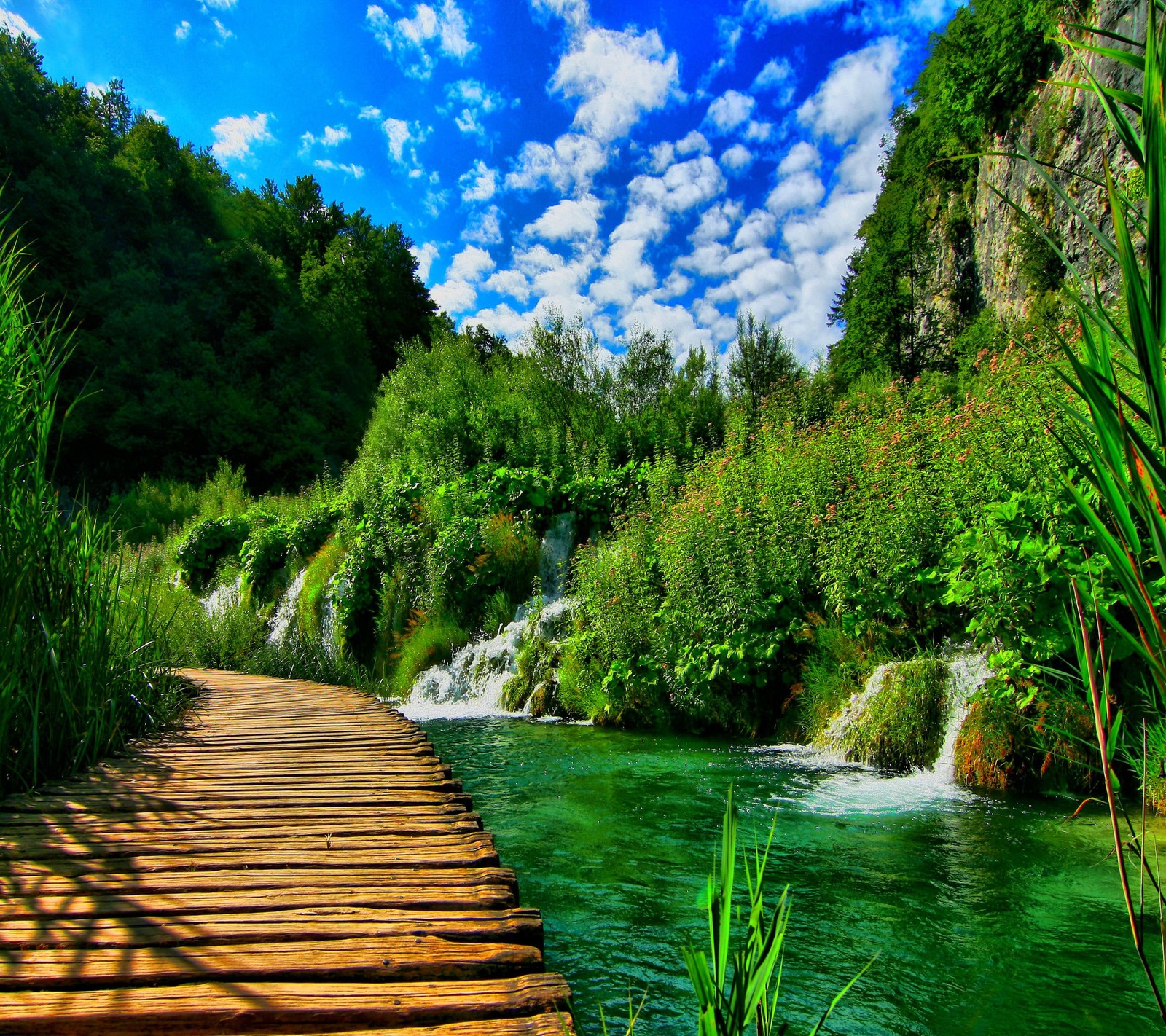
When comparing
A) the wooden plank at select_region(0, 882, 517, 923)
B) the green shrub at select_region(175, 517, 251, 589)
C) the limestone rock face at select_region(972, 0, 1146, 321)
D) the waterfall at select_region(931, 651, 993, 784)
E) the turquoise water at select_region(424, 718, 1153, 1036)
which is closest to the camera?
the wooden plank at select_region(0, 882, 517, 923)

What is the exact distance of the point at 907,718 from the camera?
612 cm

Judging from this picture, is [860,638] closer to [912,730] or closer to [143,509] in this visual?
[912,730]

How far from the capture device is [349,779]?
11.8 feet

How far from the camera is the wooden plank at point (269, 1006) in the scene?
1.60m

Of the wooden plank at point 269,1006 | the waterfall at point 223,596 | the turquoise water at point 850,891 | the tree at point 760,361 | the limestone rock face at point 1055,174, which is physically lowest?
the turquoise water at point 850,891

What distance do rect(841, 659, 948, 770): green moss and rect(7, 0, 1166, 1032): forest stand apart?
0.08 feet

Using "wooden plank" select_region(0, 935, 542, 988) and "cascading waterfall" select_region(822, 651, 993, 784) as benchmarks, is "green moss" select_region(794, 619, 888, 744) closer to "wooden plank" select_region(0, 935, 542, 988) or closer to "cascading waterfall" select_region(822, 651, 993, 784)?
"cascading waterfall" select_region(822, 651, 993, 784)

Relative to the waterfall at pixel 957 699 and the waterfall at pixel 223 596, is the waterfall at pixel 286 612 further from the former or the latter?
the waterfall at pixel 957 699

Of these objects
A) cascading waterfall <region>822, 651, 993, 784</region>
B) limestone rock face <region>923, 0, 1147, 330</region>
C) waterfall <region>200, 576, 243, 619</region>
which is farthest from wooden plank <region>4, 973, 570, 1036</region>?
waterfall <region>200, 576, 243, 619</region>

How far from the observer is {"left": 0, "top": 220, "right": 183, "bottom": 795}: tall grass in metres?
3.34

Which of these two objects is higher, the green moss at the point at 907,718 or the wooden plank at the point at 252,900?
the green moss at the point at 907,718

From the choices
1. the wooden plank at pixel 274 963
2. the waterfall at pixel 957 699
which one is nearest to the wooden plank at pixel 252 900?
the wooden plank at pixel 274 963

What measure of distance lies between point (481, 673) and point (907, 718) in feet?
19.0

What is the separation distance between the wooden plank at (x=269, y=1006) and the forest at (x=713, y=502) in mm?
1285
